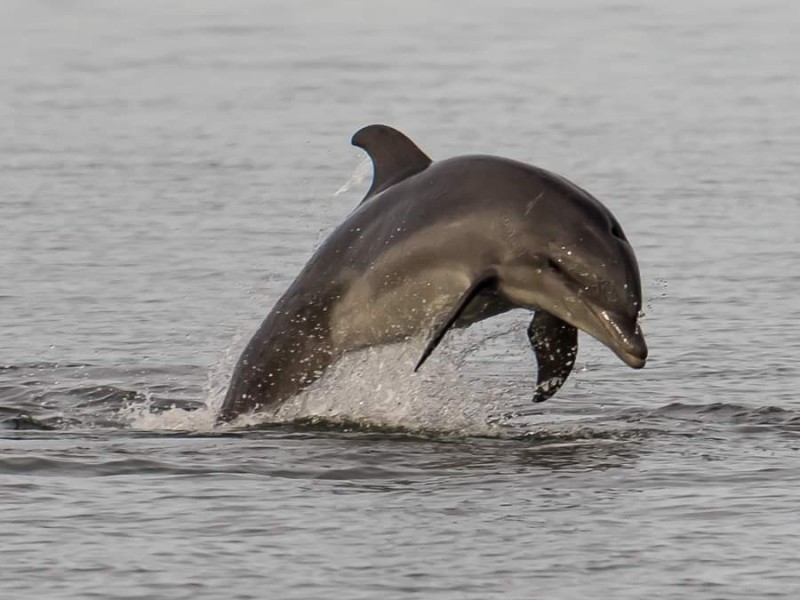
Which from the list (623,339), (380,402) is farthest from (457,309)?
(380,402)

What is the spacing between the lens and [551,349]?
13.1 m

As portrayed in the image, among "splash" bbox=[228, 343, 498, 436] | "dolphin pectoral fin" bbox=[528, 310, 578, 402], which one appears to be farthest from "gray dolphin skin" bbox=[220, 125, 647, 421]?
"splash" bbox=[228, 343, 498, 436]

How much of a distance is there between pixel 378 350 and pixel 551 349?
1.14 m

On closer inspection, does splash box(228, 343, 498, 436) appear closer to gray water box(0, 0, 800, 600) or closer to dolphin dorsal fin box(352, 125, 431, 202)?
gray water box(0, 0, 800, 600)

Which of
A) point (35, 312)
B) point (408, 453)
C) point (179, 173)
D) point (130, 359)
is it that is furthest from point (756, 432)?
point (179, 173)

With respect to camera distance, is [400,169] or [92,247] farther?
[92,247]

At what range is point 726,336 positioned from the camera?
1647 cm

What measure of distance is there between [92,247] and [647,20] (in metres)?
20.1

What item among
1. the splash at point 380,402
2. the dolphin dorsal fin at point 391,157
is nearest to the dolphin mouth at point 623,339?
the splash at point 380,402

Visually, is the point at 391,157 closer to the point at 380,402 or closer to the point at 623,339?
the point at 380,402

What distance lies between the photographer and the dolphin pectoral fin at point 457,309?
12141 millimetres

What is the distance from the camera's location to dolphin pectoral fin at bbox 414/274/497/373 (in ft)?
39.8

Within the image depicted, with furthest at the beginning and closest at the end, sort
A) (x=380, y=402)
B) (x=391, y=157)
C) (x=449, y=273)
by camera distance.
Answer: (x=380, y=402) → (x=391, y=157) → (x=449, y=273)

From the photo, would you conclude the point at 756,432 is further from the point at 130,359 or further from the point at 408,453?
the point at 130,359
